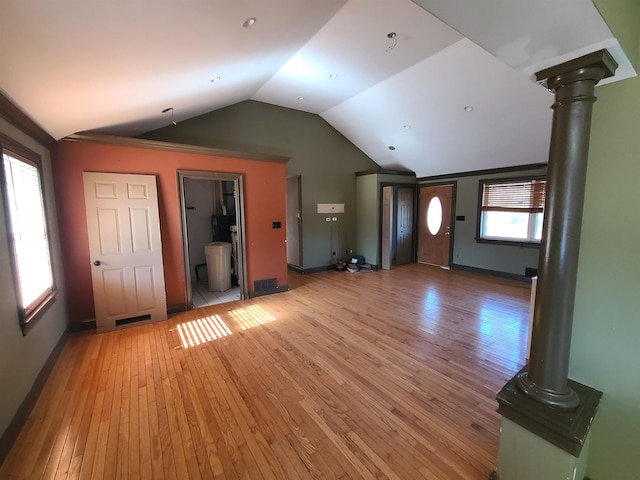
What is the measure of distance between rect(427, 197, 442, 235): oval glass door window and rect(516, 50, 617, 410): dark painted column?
231 inches

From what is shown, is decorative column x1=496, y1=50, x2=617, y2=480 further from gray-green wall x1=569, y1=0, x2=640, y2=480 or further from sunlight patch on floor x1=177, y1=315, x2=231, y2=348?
sunlight patch on floor x1=177, y1=315, x2=231, y2=348

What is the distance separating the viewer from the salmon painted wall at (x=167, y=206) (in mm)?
3211

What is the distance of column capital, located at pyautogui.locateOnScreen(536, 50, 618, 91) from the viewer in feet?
3.68

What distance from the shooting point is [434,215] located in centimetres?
700

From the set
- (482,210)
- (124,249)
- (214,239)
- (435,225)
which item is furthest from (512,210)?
(124,249)

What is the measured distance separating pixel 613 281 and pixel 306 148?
5.50 m

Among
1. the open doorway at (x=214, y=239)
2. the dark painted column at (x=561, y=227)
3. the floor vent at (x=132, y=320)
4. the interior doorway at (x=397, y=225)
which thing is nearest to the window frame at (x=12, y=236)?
the floor vent at (x=132, y=320)

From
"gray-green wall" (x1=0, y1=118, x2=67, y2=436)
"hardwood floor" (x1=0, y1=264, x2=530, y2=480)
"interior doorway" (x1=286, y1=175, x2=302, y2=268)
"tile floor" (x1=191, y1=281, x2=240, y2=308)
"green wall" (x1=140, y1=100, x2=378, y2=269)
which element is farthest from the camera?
"interior doorway" (x1=286, y1=175, x2=302, y2=268)

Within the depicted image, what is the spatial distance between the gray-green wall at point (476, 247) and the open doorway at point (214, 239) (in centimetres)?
505

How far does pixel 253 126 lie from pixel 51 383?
4.68 metres

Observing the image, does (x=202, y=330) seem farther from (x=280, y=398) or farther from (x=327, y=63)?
(x=327, y=63)

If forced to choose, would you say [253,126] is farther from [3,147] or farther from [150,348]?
[150,348]

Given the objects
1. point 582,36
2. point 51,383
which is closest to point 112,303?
point 51,383

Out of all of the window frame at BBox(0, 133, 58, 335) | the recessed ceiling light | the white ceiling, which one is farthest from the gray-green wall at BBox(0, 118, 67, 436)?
the recessed ceiling light
